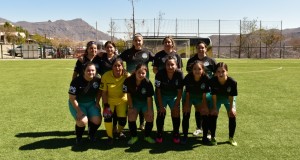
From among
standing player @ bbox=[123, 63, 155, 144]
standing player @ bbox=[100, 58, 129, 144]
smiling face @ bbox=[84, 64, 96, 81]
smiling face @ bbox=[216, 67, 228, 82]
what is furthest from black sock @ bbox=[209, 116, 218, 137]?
smiling face @ bbox=[84, 64, 96, 81]

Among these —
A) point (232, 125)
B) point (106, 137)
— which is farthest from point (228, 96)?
point (106, 137)

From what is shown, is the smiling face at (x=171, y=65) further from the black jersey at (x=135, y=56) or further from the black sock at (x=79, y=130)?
the black sock at (x=79, y=130)

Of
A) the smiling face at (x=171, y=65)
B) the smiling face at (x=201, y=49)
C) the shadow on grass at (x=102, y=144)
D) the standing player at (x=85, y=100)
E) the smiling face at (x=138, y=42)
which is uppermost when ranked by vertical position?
the smiling face at (x=138, y=42)

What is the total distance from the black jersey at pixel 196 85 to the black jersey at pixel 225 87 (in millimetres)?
104

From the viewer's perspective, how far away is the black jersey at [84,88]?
17.1 feet

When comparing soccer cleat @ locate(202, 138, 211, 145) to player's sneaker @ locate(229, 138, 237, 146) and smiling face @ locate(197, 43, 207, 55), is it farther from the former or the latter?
smiling face @ locate(197, 43, 207, 55)

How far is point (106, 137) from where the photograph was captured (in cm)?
573

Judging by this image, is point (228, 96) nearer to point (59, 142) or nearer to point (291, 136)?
point (291, 136)

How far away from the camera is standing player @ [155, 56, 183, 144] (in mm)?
5328

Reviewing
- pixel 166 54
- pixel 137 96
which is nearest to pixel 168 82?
pixel 137 96

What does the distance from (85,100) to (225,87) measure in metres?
2.44

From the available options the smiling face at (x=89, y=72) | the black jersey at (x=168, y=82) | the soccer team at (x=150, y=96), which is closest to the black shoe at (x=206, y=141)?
the soccer team at (x=150, y=96)

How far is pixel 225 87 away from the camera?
523 centimetres

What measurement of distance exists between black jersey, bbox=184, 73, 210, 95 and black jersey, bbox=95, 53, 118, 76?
58.0 inches
